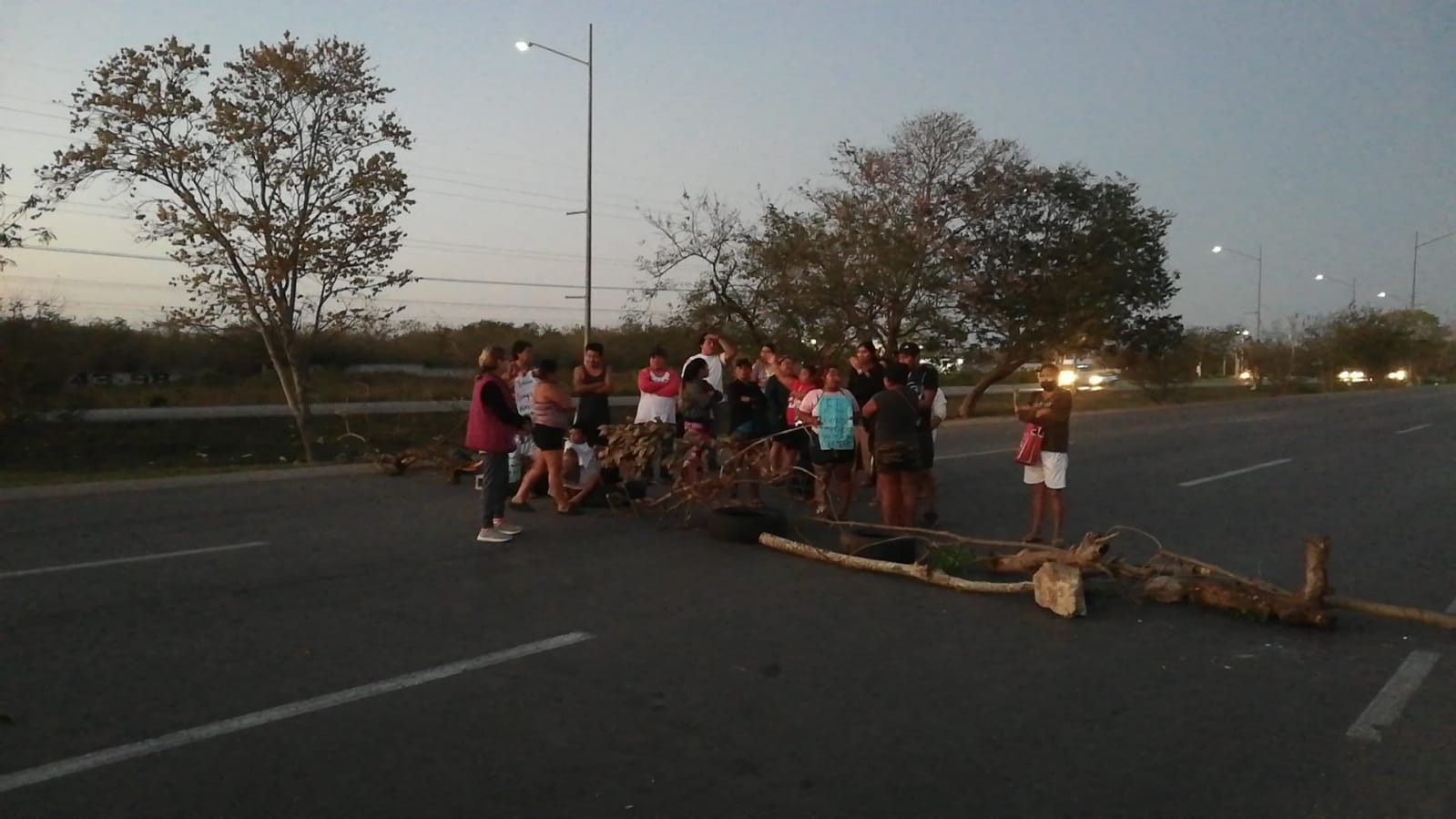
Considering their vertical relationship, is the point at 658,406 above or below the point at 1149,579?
above

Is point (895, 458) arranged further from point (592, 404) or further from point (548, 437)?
point (592, 404)

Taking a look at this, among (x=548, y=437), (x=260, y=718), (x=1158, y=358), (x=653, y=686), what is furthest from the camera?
(x=1158, y=358)

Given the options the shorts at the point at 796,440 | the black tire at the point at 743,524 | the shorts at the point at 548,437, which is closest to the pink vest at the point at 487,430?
the shorts at the point at 548,437

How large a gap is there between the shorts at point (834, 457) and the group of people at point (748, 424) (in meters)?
0.01

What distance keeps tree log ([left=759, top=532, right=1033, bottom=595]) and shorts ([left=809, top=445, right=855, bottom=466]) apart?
4.18 ft

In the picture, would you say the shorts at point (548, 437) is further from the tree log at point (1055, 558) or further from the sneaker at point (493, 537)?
the tree log at point (1055, 558)

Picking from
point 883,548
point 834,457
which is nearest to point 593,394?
point 834,457

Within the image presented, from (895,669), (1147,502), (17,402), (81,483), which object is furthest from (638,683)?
(17,402)

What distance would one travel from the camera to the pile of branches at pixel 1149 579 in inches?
297

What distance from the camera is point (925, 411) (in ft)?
40.3

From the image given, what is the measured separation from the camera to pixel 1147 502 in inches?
535

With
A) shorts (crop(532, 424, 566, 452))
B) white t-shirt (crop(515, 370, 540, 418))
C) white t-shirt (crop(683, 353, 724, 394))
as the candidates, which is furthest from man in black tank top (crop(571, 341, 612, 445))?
white t-shirt (crop(683, 353, 724, 394))

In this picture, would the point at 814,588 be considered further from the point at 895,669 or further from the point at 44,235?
the point at 44,235

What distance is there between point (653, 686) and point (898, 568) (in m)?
3.24
